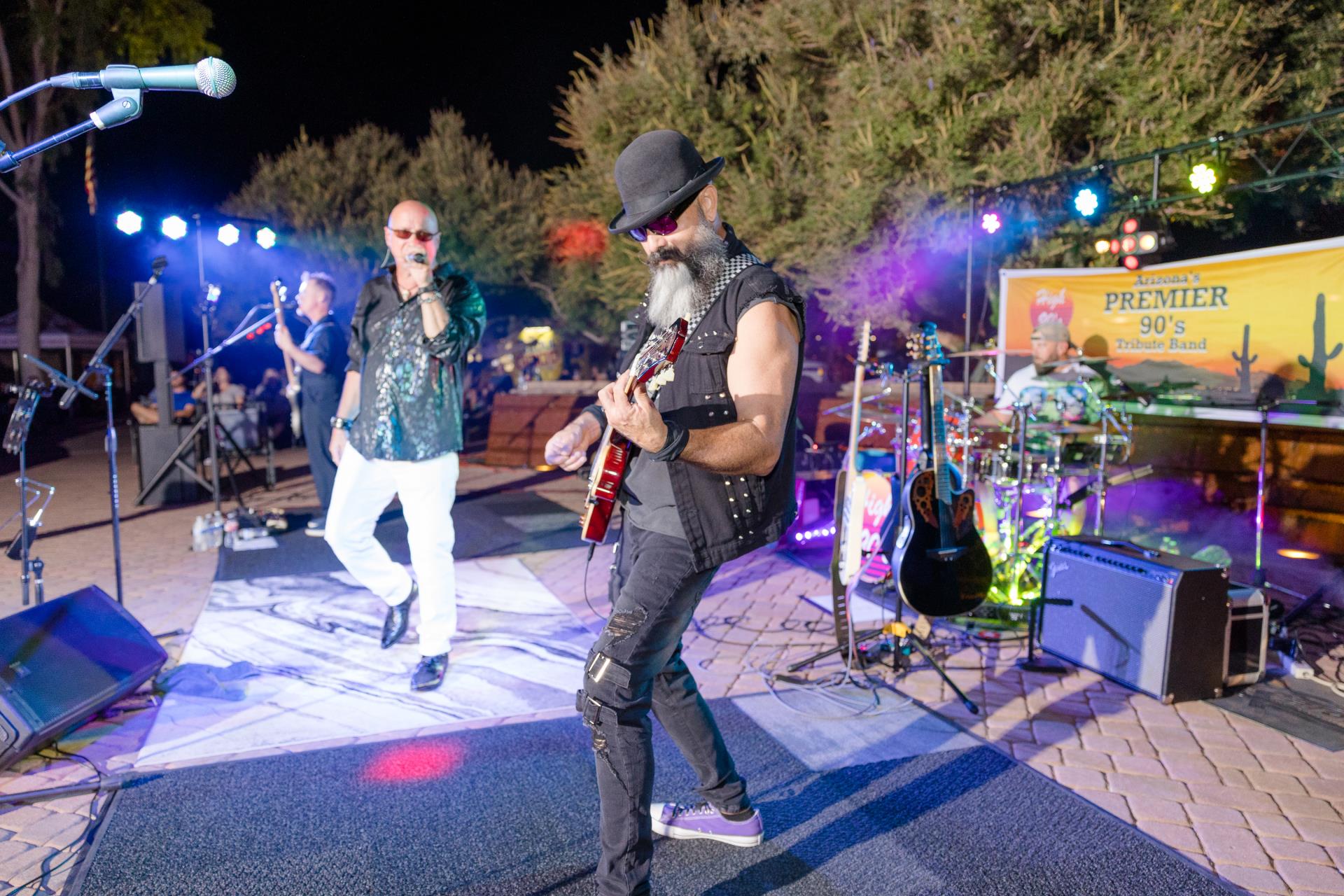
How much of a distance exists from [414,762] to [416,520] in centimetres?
118

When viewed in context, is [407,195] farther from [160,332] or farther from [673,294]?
[673,294]

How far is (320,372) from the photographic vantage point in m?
6.88

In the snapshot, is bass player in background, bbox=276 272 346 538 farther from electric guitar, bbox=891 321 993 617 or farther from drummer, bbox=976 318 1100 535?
drummer, bbox=976 318 1100 535

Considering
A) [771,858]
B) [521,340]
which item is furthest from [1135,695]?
[521,340]

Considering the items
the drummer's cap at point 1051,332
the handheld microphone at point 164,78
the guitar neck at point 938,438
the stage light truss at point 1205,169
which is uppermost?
the stage light truss at point 1205,169

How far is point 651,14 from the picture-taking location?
15.2 meters

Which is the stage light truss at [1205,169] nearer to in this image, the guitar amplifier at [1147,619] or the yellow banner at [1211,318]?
the yellow banner at [1211,318]

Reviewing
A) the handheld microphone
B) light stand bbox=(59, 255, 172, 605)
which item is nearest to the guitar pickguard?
the handheld microphone

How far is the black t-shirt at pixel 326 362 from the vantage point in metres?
7.44

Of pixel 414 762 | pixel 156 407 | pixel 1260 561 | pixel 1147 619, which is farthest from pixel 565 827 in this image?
pixel 156 407

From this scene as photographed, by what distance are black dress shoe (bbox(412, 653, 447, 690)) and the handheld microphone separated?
2664 mm

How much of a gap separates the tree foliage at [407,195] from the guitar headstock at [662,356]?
730 inches

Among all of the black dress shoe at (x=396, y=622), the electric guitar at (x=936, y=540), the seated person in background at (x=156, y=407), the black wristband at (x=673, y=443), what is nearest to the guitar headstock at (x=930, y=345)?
the electric guitar at (x=936, y=540)

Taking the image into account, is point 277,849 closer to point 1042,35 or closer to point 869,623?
point 869,623
